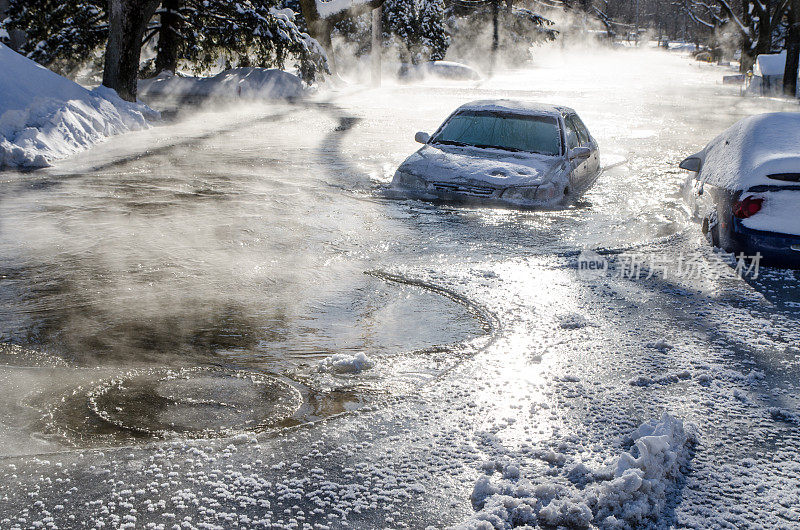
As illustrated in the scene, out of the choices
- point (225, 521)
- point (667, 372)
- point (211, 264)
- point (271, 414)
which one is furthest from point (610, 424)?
point (211, 264)

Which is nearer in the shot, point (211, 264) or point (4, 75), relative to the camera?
point (211, 264)

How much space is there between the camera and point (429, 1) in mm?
45750

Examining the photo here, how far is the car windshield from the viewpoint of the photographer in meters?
10.1

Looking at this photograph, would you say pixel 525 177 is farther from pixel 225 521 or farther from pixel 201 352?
pixel 225 521

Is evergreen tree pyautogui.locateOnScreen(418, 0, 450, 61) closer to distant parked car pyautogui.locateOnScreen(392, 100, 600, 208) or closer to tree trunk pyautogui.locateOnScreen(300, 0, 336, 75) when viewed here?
tree trunk pyautogui.locateOnScreen(300, 0, 336, 75)

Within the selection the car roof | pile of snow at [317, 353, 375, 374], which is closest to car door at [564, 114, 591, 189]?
the car roof

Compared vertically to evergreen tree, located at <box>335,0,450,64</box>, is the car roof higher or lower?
lower

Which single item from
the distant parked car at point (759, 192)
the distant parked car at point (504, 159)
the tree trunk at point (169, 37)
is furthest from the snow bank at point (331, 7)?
the distant parked car at point (759, 192)

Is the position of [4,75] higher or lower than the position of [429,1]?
lower

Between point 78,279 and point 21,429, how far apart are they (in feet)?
8.37

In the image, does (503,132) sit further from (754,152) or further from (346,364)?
(346,364)

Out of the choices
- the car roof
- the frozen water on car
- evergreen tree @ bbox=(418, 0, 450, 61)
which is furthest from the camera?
evergreen tree @ bbox=(418, 0, 450, 61)

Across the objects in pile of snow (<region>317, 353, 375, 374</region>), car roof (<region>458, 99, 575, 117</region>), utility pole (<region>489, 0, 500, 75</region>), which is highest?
utility pole (<region>489, 0, 500, 75</region>)

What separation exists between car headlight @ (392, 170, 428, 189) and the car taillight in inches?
144
